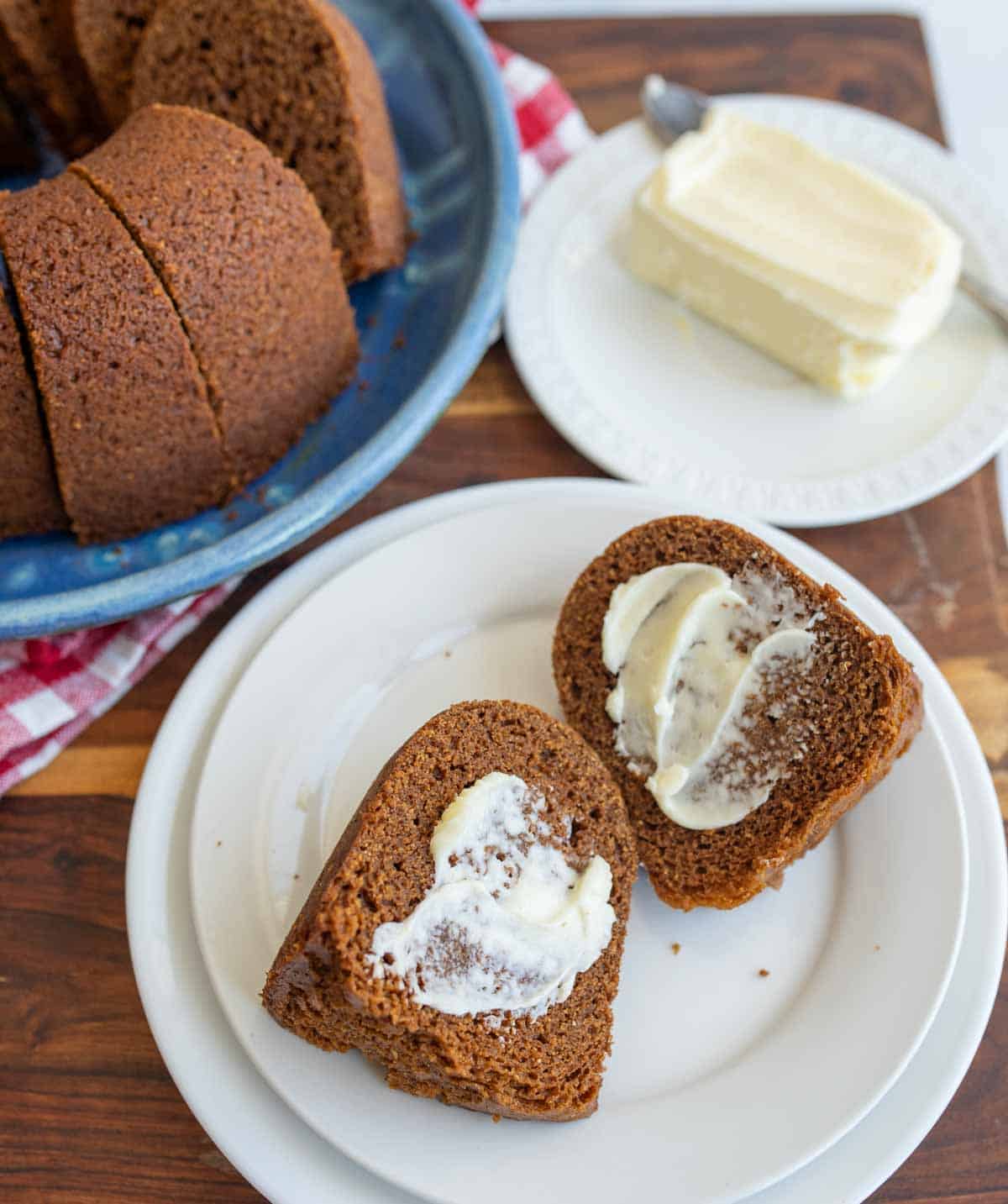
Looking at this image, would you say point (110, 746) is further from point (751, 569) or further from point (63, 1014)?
point (751, 569)

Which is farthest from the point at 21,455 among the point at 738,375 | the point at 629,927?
the point at 738,375

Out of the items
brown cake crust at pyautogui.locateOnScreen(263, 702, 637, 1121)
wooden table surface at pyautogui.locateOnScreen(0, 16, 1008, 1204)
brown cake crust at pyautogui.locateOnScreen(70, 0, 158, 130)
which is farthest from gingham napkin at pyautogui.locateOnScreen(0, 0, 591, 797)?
brown cake crust at pyautogui.locateOnScreen(70, 0, 158, 130)

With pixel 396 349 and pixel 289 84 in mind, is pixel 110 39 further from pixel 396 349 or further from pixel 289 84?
pixel 396 349

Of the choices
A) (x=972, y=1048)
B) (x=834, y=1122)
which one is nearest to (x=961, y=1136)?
(x=972, y=1048)

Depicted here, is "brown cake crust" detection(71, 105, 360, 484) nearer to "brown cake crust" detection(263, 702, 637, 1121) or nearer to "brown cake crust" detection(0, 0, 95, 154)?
"brown cake crust" detection(0, 0, 95, 154)

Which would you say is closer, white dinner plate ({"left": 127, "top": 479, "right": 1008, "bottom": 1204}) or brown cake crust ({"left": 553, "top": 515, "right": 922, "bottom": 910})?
white dinner plate ({"left": 127, "top": 479, "right": 1008, "bottom": 1204})

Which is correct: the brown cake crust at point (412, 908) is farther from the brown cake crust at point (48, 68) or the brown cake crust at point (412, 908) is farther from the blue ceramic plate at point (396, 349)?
the brown cake crust at point (48, 68)
